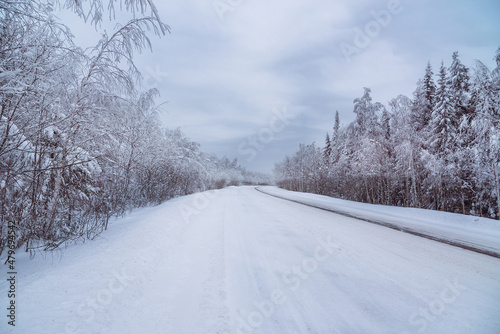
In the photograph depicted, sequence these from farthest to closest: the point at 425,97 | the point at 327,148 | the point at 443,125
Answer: the point at 327,148, the point at 425,97, the point at 443,125

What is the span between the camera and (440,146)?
18.2 meters

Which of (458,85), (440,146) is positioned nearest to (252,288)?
(440,146)

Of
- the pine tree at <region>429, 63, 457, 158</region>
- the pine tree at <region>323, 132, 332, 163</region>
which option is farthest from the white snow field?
the pine tree at <region>323, 132, 332, 163</region>

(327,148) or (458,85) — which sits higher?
(458,85)

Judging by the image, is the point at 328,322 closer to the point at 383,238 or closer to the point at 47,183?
the point at 383,238

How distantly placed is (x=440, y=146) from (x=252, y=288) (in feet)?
71.6

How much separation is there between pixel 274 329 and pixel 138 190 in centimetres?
1209

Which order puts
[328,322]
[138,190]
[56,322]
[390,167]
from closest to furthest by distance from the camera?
[56,322] < [328,322] < [138,190] < [390,167]

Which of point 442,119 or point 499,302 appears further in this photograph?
point 442,119

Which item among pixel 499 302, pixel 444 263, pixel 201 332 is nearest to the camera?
pixel 201 332

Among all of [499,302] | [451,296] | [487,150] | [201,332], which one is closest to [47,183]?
[201,332]

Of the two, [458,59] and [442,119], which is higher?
[458,59]

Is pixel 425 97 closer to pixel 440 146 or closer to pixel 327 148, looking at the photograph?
pixel 440 146

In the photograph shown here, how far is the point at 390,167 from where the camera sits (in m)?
20.2
